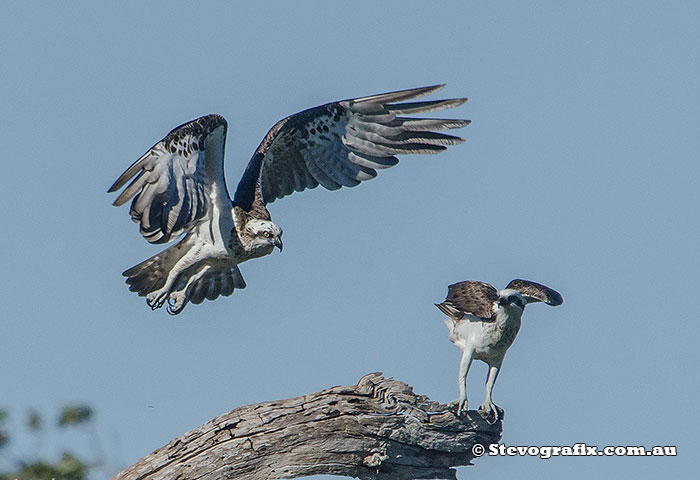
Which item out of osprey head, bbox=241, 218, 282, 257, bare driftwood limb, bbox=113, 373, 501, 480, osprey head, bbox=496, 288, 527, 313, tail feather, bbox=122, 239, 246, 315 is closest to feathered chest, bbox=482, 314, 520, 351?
osprey head, bbox=496, 288, 527, 313

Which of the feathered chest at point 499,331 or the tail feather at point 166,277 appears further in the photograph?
the tail feather at point 166,277

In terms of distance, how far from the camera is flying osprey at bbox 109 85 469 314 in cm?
1237

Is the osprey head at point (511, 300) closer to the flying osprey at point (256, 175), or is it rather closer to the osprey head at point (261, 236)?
the flying osprey at point (256, 175)

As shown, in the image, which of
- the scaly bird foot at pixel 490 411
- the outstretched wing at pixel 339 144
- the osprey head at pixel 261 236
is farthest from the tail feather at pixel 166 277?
the scaly bird foot at pixel 490 411

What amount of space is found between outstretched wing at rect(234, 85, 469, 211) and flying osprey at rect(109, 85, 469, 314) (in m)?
0.01

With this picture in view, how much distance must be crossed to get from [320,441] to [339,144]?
556 centimetres

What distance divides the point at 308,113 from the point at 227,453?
572 centimetres

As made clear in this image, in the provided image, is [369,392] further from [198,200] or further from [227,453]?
[198,200]

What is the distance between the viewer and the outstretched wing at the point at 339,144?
13.4 meters

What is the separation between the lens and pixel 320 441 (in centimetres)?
934

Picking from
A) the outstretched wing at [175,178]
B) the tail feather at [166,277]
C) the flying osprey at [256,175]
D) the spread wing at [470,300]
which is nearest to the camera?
the spread wing at [470,300]

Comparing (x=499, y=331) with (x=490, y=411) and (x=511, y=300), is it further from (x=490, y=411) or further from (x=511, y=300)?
(x=490, y=411)

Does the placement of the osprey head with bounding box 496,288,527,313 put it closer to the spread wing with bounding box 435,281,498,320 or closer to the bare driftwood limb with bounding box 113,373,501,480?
the spread wing with bounding box 435,281,498,320

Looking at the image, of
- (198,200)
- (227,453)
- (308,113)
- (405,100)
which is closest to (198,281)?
(198,200)
